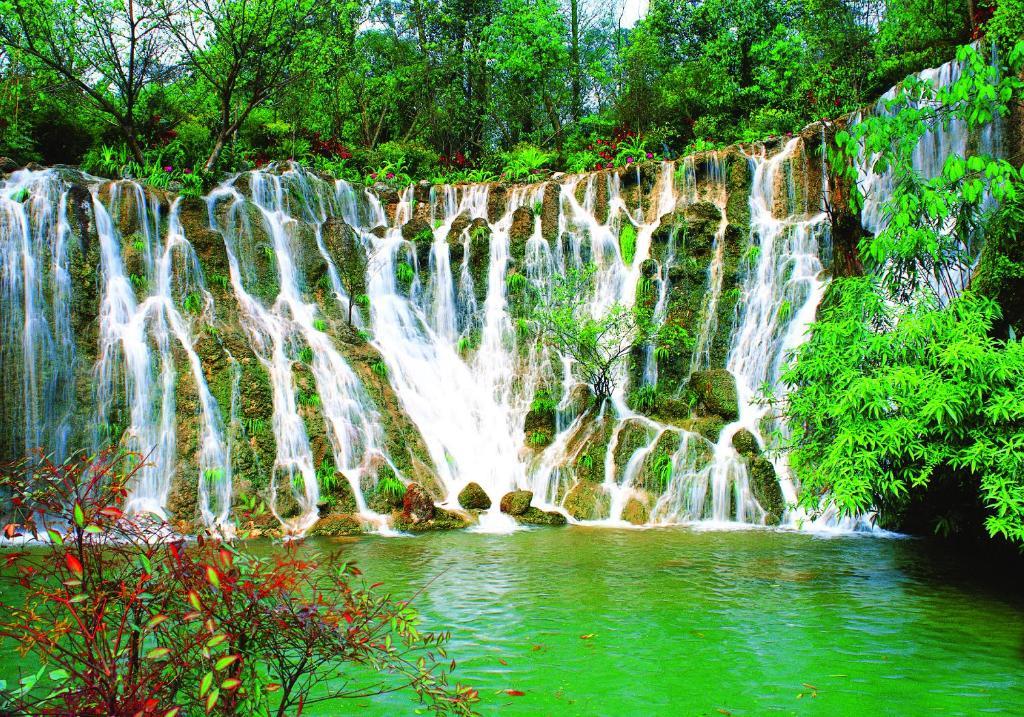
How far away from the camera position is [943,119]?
329 inches

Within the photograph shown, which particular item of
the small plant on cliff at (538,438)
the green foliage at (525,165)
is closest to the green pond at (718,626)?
the small plant on cliff at (538,438)

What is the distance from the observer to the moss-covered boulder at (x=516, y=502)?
13498mm

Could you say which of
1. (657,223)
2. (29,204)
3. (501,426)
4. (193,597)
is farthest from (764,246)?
(193,597)

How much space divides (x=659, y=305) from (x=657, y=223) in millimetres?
2386

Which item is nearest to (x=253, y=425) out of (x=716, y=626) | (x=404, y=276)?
(x=404, y=276)

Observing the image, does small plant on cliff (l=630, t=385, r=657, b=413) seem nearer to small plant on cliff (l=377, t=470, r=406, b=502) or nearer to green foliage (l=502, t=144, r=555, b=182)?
small plant on cliff (l=377, t=470, r=406, b=502)

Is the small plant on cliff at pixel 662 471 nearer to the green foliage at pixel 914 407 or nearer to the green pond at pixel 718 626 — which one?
the green pond at pixel 718 626

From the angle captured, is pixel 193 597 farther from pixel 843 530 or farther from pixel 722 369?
pixel 722 369

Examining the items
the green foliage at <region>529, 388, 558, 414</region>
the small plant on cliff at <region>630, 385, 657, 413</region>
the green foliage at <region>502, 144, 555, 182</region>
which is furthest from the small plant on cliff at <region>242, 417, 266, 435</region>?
the green foliage at <region>502, 144, 555, 182</region>

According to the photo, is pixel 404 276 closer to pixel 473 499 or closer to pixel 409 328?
pixel 409 328

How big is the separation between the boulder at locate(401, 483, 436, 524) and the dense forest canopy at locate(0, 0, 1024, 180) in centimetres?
1048

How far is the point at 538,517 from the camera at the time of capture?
13.5 meters

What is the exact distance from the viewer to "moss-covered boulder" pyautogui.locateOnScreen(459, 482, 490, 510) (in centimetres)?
1395

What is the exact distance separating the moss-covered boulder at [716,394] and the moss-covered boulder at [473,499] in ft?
15.9
